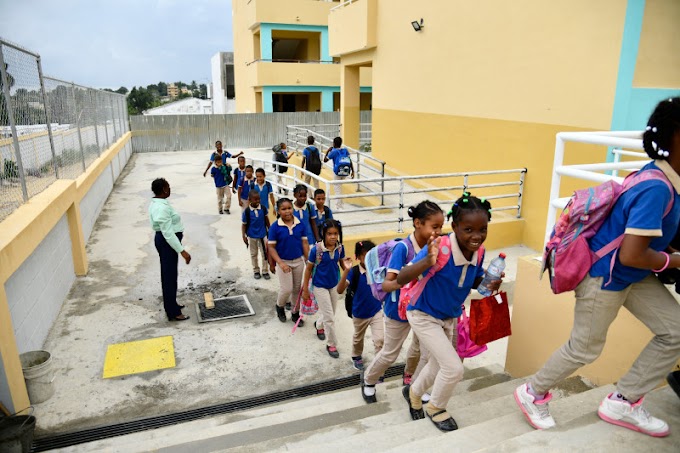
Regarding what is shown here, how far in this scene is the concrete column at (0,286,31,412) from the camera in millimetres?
3899

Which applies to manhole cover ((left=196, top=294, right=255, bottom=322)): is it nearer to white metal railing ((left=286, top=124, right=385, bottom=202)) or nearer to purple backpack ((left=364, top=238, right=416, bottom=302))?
white metal railing ((left=286, top=124, right=385, bottom=202))

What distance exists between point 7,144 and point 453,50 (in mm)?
8053

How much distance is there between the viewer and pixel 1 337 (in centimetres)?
385

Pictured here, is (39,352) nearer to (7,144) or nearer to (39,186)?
(7,144)

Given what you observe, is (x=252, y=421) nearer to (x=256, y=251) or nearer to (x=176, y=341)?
(x=176, y=341)

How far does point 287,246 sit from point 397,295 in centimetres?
240

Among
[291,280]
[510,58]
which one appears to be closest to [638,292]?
[291,280]

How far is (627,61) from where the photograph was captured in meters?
6.63

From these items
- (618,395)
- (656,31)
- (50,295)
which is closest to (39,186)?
(50,295)

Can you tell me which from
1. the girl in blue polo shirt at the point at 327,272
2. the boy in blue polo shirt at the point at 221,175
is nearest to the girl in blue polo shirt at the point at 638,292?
the girl in blue polo shirt at the point at 327,272

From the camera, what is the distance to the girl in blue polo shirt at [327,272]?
198 inches

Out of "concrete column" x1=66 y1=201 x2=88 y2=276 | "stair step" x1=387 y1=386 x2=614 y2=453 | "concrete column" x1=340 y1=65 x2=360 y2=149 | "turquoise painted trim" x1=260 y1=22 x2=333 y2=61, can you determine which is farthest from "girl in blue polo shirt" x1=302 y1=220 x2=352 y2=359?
"turquoise painted trim" x1=260 y1=22 x2=333 y2=61

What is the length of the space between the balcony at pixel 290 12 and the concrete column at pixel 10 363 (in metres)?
23.9

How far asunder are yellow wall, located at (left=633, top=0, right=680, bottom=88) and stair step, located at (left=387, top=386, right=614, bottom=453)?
17.3ft
